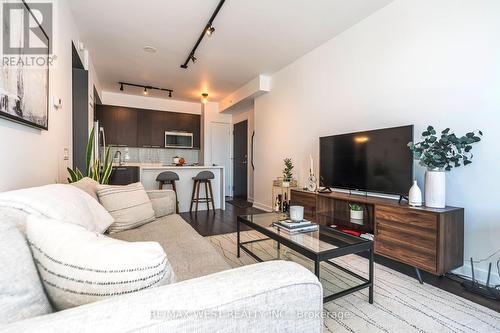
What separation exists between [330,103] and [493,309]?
103 inches

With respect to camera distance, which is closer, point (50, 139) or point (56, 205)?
point (56, 205)

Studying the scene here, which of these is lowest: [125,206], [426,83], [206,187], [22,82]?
[206,187]

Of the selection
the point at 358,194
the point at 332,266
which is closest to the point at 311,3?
the point at 358,194

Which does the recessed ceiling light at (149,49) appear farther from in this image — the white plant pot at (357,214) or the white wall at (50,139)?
the white plant pot at (357,214)

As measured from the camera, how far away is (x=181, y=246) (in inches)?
61.5

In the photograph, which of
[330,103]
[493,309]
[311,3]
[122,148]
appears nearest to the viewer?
[493,309]

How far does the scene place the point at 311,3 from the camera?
267 centimetres

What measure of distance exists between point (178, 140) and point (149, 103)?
1.18m

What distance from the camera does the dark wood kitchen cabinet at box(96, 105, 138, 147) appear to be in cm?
580

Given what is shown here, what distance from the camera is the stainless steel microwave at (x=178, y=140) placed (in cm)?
644

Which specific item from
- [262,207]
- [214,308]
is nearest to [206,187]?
[262,207]

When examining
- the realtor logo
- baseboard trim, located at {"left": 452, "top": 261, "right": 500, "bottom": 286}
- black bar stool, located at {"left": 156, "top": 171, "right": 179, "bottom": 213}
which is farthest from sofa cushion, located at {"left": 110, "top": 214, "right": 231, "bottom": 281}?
black bar stool, located at {"left": 156, "top": 171, "right": 179, "bottom": 213}

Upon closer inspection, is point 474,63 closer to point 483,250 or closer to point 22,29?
point 483,250

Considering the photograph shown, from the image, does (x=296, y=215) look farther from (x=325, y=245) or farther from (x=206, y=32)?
(x=206, y=32)
